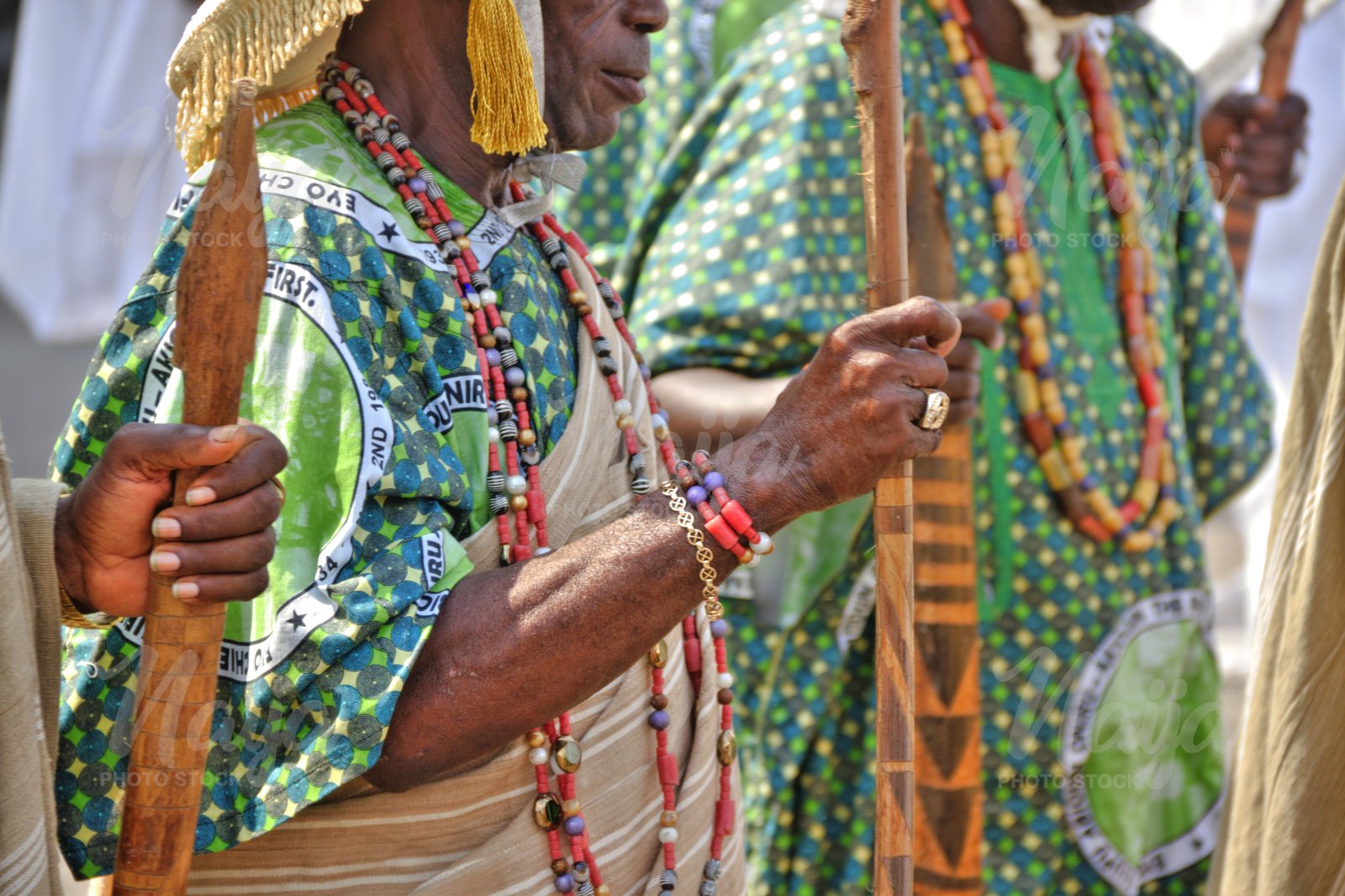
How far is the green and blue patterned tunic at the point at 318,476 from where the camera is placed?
185cm

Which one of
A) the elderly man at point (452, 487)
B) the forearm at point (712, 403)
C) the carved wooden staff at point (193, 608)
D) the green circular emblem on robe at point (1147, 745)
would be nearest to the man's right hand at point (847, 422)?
the elderly man at point (452, 487)

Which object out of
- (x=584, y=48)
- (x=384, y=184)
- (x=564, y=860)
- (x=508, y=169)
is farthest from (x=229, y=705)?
(x=584, y=48)

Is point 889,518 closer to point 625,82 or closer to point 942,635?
point 625,82

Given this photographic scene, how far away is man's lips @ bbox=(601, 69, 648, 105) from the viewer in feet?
7.71

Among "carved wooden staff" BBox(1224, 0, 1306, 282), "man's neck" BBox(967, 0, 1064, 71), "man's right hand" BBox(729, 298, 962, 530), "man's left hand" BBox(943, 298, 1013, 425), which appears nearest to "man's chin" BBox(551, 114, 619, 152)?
"man's right hand" BBox(729, 298, 962, 530)

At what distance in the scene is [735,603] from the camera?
11.2ft

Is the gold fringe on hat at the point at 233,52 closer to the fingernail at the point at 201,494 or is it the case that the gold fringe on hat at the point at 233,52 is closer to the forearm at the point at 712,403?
the fingernail at the point at 201,494

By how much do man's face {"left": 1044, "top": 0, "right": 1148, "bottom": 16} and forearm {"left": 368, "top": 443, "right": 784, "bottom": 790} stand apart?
6.52 feet

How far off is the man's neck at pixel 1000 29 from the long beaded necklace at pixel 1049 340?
3cm

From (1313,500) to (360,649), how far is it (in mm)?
1410

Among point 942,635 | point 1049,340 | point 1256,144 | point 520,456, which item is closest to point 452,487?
point 520,456

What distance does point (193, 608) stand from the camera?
5.55 feet

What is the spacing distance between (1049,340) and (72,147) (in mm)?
4944

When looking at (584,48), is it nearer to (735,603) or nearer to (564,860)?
(564,860)
